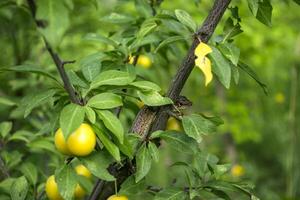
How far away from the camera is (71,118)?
3.43ft

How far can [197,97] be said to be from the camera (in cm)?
483

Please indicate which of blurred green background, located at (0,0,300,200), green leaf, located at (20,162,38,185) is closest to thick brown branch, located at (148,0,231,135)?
blurred green background, located at (0,0,300,200)

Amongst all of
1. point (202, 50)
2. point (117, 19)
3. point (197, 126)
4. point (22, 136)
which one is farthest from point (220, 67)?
point (22, 136)

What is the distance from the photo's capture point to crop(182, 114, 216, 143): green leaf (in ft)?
4.05

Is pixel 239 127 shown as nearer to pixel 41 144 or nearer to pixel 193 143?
pixel 41 144

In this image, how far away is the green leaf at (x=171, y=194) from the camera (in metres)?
1.28

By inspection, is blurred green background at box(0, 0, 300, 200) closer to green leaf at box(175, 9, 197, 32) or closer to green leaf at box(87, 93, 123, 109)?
green leaf at box(175, 9, 197, 32)

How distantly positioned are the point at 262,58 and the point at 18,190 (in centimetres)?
293

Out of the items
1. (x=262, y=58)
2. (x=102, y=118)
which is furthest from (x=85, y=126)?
(x=262, y=58)

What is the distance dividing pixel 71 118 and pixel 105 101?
0.11 meters

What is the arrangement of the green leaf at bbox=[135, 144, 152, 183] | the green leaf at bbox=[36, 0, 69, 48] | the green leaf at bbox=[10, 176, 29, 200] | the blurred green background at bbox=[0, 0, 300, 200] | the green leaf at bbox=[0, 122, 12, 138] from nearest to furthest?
the green leaf at bbox=[36, 0, 69, 48], the green leaf at bbox=[135, 144, 152, 183], the green leaf at bbox=[10, 176, 29, 200], the green leaf at bbox=[0, 122, 12, 138], the blurred green background at bbox=[0, 0, 300, 200]

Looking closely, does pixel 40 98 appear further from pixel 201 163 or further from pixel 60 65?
pixel 201 163

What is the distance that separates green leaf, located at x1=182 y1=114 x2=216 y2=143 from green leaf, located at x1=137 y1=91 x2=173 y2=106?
0.25 ft

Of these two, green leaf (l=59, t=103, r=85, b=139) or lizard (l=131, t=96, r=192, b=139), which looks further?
lizard (l=131, t=96, r=192, b=139)
